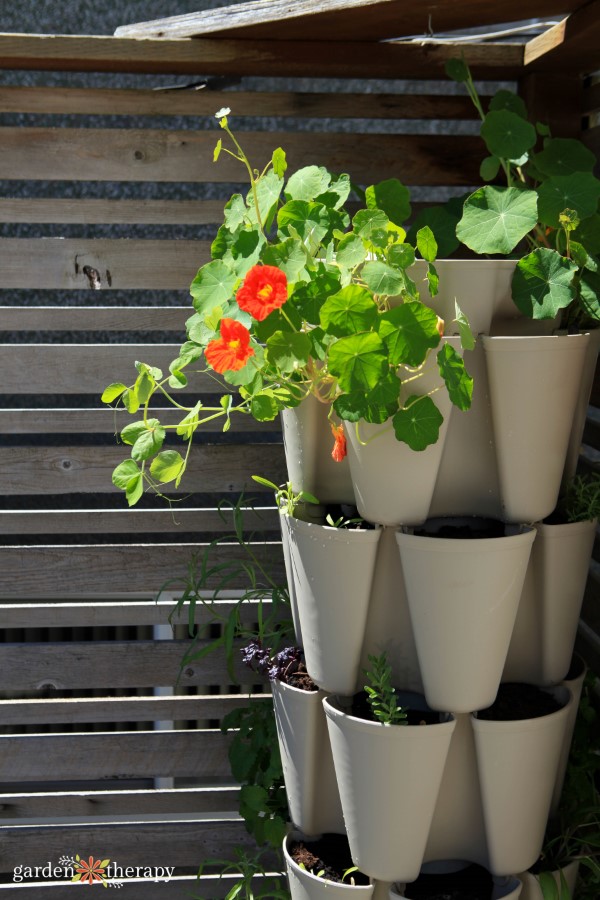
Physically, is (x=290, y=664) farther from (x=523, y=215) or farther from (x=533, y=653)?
(x=523, y=215)

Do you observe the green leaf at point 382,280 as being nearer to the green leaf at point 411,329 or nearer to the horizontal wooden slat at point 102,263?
the green leaf at point 411,329

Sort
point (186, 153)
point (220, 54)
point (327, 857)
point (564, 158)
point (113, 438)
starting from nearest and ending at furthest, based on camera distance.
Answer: point (327, 857) < point (564, 158) < point (220, 54) < point (186, 153) < point (113, 438)

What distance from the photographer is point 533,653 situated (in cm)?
163

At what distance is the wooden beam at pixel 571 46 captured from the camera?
1693 millimetres

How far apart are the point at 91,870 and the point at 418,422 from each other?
160 centimetres

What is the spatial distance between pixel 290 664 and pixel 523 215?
874 mm

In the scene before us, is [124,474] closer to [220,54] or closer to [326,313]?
[326,313]

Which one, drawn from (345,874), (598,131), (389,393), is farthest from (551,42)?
(345,874)

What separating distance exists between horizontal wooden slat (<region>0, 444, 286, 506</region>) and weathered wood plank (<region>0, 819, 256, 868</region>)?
84 cm

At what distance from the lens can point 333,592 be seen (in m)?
1.50

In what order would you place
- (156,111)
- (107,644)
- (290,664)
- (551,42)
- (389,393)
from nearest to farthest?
(389,393)
(290,664)
(551,42)
(156,111)
(107,644)

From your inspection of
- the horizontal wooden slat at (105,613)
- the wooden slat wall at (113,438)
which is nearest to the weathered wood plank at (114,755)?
the wooden slat wall at (113,438)

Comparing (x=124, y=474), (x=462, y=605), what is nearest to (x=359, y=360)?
(x=462, y=605)

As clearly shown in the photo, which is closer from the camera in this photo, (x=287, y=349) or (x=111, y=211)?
(x=287, y=349)
